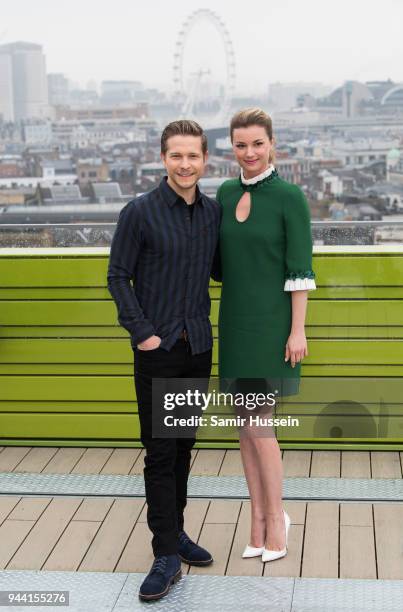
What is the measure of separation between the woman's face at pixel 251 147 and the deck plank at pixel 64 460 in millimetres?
1317

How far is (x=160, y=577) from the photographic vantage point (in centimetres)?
196

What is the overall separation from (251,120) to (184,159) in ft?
0.55

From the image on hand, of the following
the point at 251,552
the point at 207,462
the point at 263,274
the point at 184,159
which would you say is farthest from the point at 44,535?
the point at 184,159

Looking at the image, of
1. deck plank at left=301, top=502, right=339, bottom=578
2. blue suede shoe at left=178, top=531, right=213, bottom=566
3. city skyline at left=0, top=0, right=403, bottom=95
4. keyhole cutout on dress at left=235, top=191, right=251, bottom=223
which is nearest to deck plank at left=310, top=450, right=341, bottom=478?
deck plank at left=301, top=502, right=339, bottom=578

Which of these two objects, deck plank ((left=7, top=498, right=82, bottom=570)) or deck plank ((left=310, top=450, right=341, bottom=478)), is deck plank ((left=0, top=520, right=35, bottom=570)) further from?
deck plank ((left=310, top=450, right=341, bottom=478))

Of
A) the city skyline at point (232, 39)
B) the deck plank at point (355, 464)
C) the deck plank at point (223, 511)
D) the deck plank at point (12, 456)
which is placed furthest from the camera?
the city skyline at point (232, 39)

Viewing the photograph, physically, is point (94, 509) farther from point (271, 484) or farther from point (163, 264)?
point (163, 264)

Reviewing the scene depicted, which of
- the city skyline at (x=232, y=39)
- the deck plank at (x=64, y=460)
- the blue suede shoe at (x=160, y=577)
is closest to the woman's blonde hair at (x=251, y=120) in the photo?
the blue suede shoe at (x=160, y=577)

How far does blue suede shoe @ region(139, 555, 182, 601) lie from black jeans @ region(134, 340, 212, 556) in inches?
0.8

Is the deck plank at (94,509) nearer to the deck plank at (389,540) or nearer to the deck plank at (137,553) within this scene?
the deck plank at (137,553)

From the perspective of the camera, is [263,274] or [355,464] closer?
[263,274]

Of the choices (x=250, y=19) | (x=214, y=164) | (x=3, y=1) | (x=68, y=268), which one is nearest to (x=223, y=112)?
(x=214, y=164)

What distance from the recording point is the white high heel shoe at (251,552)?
7.03ft

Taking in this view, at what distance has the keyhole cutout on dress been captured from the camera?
1939mm
